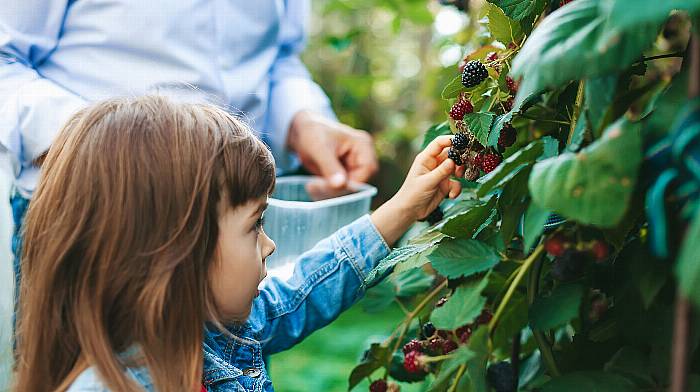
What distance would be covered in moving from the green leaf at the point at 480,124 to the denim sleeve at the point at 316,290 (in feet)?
1.25

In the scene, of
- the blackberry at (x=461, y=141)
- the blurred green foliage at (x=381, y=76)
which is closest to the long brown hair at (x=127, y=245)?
the blackberry at (x=461, y=141)

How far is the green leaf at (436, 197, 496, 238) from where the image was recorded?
2.81 ft

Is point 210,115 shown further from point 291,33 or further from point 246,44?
point 291,33

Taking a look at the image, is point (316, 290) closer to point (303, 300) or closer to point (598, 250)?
point (303, 300)

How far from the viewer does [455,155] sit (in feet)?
3.41

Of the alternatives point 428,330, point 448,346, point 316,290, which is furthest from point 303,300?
point 448,346

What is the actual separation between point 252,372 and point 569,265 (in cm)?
62

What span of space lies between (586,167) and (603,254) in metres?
0.16

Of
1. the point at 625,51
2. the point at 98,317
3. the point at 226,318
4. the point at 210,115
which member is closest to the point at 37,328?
the point at 98,317

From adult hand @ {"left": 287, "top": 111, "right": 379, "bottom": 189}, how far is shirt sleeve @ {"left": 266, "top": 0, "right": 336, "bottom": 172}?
1.5 inches

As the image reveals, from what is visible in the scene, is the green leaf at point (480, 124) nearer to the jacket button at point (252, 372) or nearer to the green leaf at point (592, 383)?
the green leaf at point (592, 383)

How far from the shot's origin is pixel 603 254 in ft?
2.34

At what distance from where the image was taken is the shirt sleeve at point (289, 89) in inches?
66.0

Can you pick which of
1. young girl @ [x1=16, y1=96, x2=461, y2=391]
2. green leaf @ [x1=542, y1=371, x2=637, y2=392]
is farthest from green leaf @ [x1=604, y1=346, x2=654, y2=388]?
young girl @ [x1=16, y1=96, x2=461, y2=391]
